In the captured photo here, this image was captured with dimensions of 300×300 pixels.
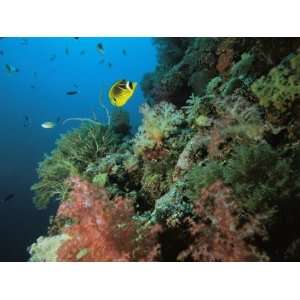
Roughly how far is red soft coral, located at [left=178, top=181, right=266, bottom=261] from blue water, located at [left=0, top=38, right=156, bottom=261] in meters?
2.13

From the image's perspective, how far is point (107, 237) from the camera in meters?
3.41

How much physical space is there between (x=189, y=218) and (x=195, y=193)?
→ 382mm

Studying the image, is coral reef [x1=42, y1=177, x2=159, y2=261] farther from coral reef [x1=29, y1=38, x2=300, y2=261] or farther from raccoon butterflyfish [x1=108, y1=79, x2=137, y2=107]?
raccoon butterflyfish [x1=108, y1=79, x2=137, y2=107]

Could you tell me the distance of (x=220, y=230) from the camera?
130 inches

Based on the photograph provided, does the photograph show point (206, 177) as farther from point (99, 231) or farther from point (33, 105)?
point (33, 105)

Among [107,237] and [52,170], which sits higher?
[52,170]

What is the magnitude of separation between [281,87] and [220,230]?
5.90ft

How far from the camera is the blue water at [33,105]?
17016 mm

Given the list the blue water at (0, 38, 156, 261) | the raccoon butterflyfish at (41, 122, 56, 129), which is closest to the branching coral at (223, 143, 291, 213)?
the blue water at (0, 38, 156, 261)

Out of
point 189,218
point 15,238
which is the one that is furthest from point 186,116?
point 15,238

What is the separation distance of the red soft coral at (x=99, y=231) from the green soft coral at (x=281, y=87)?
200 centimetres

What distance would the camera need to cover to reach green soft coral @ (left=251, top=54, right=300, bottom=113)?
3953 mm

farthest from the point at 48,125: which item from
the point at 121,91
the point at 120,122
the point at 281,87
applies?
the point at 281,87
